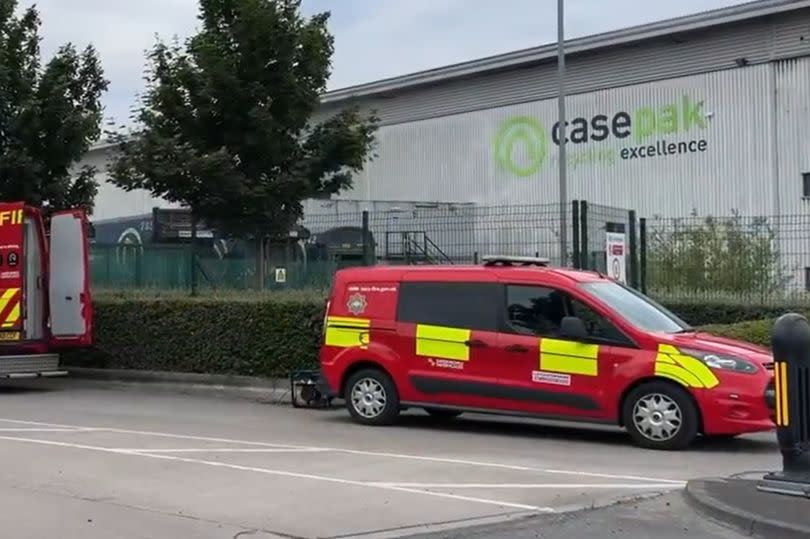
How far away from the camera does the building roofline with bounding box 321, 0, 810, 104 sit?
37.9m

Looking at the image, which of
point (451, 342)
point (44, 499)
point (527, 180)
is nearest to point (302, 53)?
point (451, 342)

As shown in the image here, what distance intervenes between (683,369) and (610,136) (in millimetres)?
31345

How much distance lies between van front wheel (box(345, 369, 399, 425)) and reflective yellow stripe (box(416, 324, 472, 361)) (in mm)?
613

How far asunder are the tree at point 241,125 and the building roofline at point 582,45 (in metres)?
10.8

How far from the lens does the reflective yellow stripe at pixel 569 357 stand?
494 inches

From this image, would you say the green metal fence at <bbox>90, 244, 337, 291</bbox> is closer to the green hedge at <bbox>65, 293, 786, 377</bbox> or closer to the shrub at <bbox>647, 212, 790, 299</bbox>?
the green hedge at <bbox>65, 293, 786, 377</bbox>

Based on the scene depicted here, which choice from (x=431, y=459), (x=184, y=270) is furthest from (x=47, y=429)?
(x=184, y=270)

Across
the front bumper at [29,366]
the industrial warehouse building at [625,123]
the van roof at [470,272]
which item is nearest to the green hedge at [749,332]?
the van roof at [470,272]

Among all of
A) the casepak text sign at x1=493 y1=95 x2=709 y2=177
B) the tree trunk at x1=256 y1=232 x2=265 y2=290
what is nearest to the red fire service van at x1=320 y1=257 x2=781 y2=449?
the tree trunk at x1=256 y1=232 x2=265 y2=290

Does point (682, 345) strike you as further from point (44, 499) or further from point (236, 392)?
Answer: point (236, 392)

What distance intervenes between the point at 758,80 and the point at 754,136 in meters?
1.84

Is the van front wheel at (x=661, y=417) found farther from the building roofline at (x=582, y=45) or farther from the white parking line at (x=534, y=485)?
the building roofline at (x=582, y=45)

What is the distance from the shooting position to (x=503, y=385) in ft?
43.0

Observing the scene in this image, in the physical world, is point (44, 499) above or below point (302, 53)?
below
